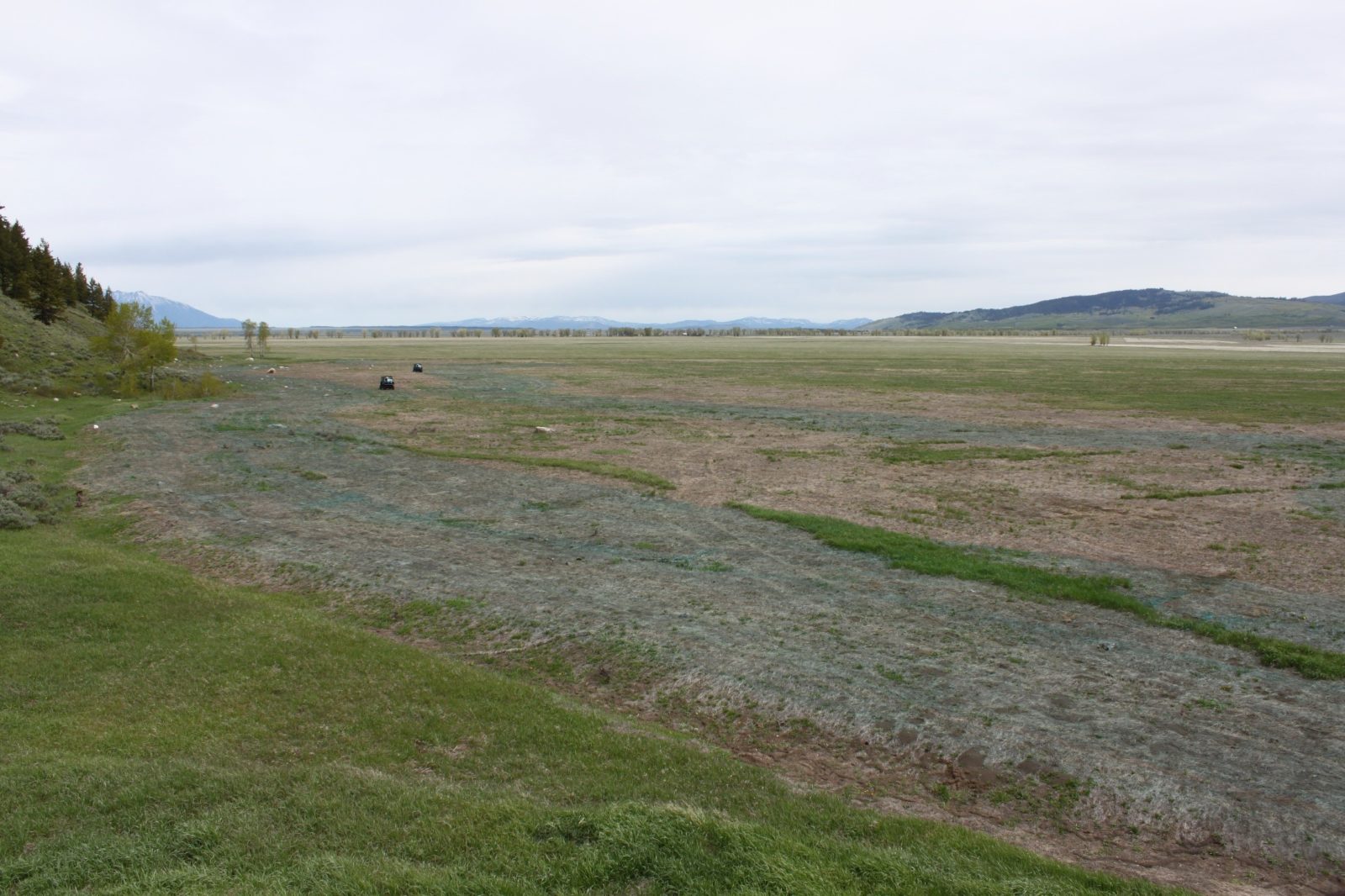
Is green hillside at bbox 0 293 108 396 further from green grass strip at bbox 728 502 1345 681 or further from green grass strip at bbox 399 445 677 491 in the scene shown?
green grass strip at bbox 728 502 1345 681

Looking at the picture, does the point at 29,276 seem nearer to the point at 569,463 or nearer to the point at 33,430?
the point at 33,430

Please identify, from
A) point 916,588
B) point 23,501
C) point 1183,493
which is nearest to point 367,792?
point 916,588

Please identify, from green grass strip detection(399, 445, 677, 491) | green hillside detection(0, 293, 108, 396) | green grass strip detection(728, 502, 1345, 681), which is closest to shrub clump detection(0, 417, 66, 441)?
green hillside detection(0, 293, 108, 396)

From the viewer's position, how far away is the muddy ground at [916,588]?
23.4 feet

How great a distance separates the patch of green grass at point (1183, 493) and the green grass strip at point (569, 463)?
1216cm

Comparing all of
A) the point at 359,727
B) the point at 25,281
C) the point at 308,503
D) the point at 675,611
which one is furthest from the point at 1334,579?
the point at 25,281

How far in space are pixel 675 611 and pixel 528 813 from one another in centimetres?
564

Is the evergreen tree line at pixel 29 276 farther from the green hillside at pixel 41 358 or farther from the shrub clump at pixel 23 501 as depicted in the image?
the shrub clump at pixel 23 501

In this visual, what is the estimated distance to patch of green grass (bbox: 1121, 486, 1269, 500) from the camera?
19.4m

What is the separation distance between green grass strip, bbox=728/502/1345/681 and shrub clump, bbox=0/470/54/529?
14944 mm

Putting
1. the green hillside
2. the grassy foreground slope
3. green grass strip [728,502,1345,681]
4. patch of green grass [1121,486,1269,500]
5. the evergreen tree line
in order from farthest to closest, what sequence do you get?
the evergreen tree line < the green hillside < patch of green grass [1121,486,1269,500] < green grass strip [728,502,1345,681] < the grassy foreground slope

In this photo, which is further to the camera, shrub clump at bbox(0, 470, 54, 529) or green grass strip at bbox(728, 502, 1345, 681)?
shrub clump at bbox(0, 470, 54, 529)

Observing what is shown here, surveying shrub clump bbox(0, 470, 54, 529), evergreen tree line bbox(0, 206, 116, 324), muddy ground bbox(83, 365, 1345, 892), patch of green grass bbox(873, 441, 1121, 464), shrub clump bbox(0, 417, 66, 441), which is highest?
evergreen tree line bbox(0, 206, 116, 324)

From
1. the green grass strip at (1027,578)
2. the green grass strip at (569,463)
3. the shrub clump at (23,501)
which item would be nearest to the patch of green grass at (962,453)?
the green grass strip at (569,463)
